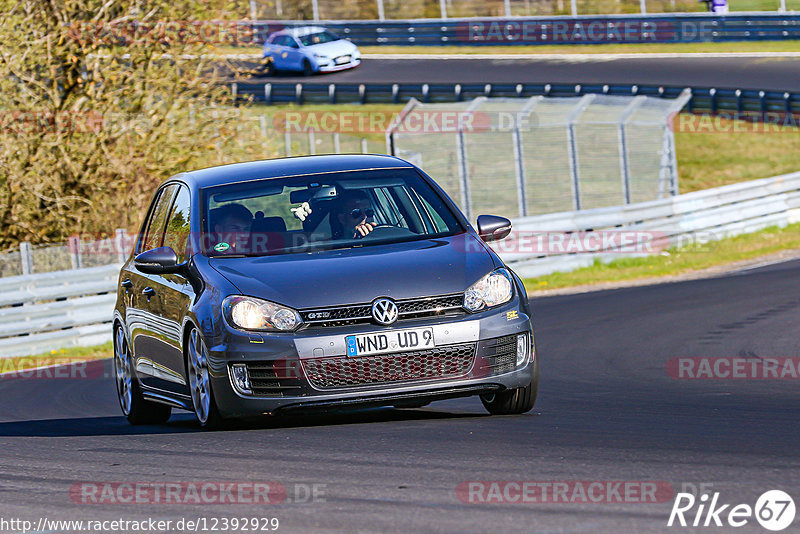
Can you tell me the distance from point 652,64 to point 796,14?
16.2 feet

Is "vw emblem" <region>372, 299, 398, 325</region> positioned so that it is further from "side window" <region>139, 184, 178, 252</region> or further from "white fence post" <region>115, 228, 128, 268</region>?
"white fence post" <region>115, 228, 128, 268</region>

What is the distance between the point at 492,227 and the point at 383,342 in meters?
1.46

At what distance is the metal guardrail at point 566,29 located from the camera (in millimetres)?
46000

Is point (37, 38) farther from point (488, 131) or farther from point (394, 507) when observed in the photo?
point (394, 507)

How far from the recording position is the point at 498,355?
25.2 feet

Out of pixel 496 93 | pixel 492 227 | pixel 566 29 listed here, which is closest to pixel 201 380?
pixel 492 227

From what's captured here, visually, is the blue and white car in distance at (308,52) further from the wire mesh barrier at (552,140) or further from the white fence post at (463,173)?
the white fence post at (463,173)

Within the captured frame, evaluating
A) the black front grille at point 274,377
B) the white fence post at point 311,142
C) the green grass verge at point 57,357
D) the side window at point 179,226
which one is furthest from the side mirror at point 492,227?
the white fence post at point 311,142

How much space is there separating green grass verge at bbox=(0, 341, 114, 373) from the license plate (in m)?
9.67

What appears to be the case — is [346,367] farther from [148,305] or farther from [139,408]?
[139,408]

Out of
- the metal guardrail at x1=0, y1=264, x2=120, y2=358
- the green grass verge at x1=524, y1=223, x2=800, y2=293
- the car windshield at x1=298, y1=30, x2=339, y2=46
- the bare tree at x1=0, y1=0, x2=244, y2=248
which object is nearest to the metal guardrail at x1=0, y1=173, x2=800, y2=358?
the metal guardrail at x1=0, y1=264, x2=120, y2=358

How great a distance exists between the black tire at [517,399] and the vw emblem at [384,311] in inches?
38.2

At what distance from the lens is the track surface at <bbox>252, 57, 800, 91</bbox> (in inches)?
1572

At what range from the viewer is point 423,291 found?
294 inches
